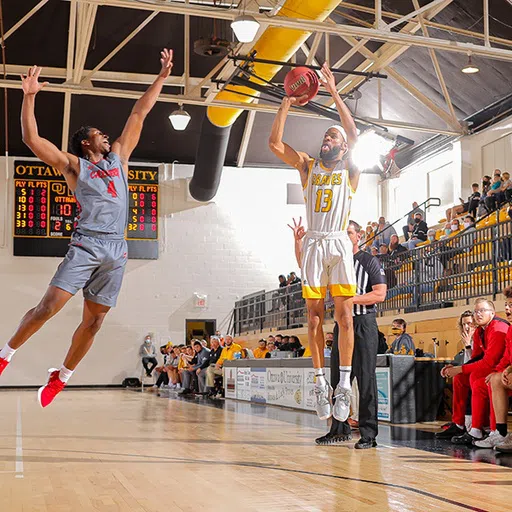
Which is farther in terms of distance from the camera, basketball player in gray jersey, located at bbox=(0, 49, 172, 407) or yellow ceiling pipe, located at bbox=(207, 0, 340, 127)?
yellow ceiling pipe, located at bbox=(207, 0, 340, 127)

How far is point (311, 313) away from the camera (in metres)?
6.37

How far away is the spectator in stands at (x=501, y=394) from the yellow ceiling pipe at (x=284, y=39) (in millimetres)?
7063

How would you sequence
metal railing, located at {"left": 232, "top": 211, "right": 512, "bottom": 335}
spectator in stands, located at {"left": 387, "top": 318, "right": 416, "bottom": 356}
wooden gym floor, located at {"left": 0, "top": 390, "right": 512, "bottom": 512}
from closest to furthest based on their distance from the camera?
wooden gym floor, located at {"left": 0, "top": 390, "right": 512, "bottom": 512}
spectator in stands, located at {"left": 387, "top": 318, "right": 416, "bottom": 356}
metal railing, located at {"left": 232, "top": 211, "right": 512, "bottom": 335}

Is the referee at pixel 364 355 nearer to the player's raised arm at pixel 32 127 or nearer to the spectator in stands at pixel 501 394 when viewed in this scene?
the spectator in stands at pixel 501 394

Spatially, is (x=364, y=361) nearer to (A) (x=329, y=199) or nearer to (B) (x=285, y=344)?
(A) (x=329, y=199)

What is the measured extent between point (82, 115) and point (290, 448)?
55.6ft

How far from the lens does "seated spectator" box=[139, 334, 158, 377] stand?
23.1 meters

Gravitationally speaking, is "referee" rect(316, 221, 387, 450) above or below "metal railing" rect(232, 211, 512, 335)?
below

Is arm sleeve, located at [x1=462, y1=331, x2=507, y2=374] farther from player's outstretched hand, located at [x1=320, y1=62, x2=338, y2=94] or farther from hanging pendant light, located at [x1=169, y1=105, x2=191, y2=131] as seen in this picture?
hanging pendant light, located at [x1=169, y1=105, x2=191, y2=131]

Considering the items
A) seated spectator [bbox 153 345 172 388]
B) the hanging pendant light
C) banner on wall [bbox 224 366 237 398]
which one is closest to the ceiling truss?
the hanging pendant light

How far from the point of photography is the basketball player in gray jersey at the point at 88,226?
4.91m

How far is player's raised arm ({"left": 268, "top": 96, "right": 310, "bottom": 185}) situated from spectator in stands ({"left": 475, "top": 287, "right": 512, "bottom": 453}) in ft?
6.64

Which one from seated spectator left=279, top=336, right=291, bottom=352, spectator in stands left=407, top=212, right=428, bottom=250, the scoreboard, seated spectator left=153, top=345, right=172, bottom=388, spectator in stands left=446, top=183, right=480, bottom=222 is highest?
the scoreboard

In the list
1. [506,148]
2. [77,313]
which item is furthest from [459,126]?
[77,313]
